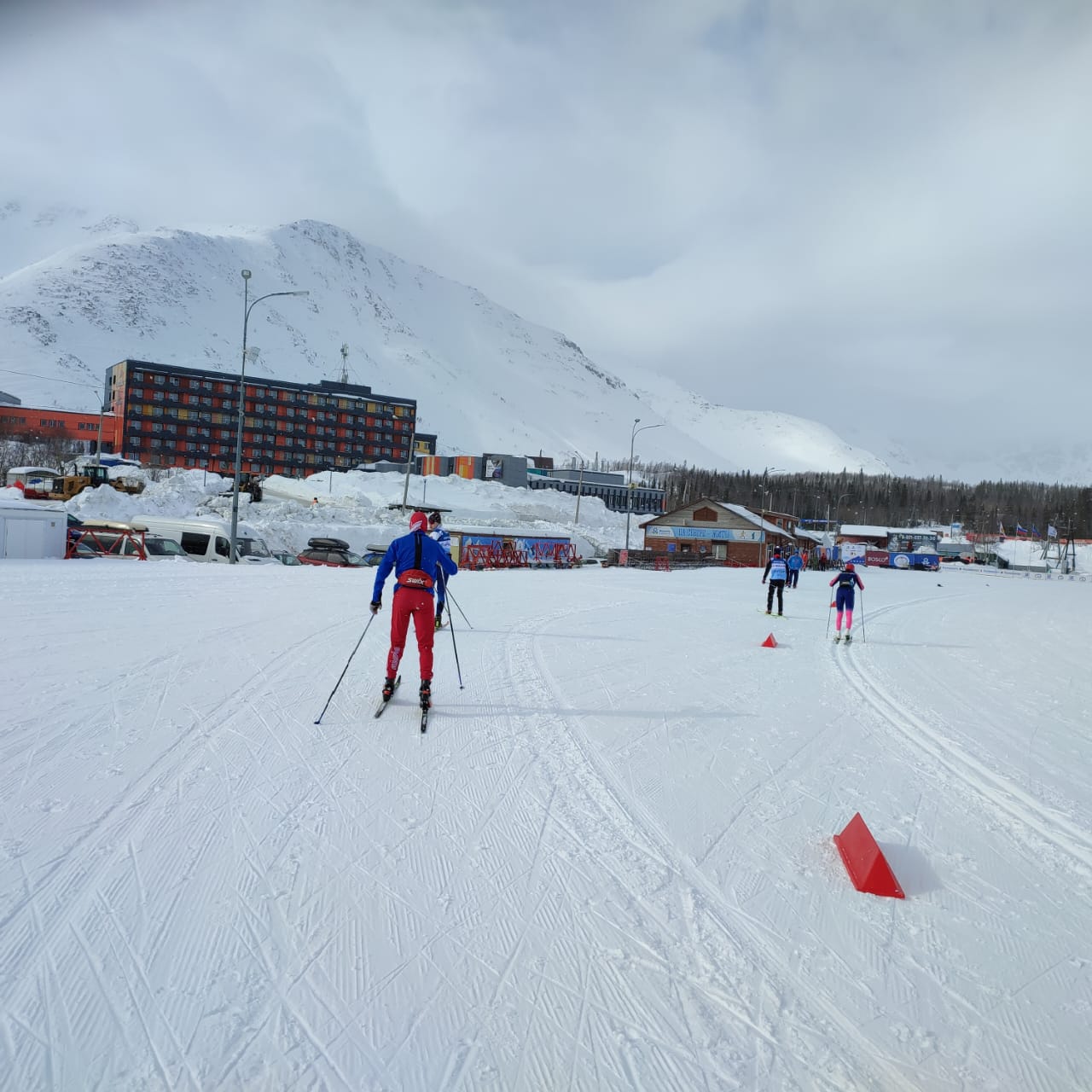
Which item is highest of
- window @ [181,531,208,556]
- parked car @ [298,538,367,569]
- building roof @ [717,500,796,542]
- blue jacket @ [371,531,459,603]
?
building roof @ [717,500,796,542]

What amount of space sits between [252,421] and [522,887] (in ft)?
407

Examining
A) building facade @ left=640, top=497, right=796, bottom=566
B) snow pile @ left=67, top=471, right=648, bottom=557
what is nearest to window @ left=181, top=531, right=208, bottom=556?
snow pile @ left=67, top=471, right=648, bottom=557

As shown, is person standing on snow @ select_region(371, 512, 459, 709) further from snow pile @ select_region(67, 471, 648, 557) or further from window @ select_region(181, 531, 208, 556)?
snow pile @ select_region(67, 471, 648, 557)

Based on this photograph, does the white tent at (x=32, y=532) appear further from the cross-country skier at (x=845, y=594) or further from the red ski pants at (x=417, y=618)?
the cross-country skier at (x=845, y=594)

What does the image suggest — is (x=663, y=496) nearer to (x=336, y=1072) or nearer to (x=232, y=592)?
(x=232, y=592)

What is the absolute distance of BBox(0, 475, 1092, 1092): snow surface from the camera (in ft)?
8.25

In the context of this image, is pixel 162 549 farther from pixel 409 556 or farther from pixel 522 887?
pixel 522 887

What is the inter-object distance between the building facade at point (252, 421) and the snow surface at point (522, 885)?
328 ft

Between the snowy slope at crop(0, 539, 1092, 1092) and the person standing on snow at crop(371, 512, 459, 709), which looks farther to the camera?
the person standing on snow at crop(371, 512, 459, 709)

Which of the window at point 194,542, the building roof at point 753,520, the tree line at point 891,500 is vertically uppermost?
the tree line at point 891,500

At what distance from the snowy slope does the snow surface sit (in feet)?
0.05

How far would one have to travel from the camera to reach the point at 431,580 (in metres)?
6.58

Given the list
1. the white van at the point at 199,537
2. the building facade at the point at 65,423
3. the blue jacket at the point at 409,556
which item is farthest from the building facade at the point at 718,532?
the building facade at the point at 65,423

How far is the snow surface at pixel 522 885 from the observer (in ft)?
8.25
